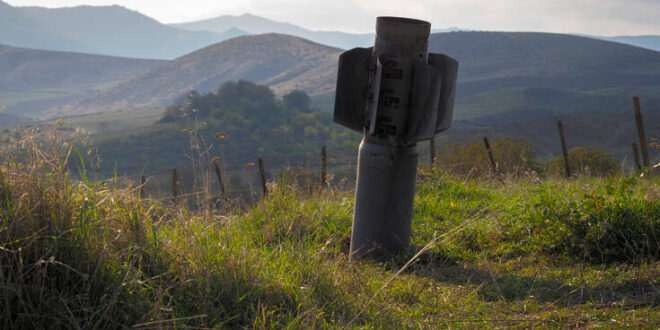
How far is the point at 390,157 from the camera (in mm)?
5480

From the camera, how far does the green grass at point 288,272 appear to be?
3.22 meters

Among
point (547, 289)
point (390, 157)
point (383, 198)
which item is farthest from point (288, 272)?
point (547, 289)

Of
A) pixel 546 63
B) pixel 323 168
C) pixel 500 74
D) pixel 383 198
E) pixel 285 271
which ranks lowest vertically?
pixel 323 168

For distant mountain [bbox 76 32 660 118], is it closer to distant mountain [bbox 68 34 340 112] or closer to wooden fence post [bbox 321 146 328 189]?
distant mountain [bbox 68 34 340 112]

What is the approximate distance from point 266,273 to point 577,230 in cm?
288

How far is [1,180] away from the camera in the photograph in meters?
3.42

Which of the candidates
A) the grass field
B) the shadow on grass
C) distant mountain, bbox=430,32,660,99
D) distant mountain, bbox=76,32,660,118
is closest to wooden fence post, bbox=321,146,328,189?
the grass field

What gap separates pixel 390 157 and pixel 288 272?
173 cm

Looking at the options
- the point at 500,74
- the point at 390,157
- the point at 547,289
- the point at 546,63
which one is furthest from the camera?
the point at 546,63

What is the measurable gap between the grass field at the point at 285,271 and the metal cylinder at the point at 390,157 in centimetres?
25

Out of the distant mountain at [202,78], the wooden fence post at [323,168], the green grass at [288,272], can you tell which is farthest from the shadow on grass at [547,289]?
the distant mountain at [202,78]

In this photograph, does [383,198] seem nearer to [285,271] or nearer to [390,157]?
[390,157]

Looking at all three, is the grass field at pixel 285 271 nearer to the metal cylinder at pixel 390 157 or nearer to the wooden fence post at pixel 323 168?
the metal cylinder at pixel 390 157

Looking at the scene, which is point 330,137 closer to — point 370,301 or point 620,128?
point 620,128
